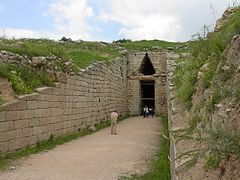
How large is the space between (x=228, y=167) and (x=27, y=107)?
8.18 meters

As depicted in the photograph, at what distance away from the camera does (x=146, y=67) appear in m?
29.2

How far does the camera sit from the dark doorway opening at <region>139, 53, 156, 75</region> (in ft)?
92.7

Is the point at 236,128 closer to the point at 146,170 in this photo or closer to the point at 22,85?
the point at 146,170

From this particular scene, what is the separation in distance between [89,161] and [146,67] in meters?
20.5

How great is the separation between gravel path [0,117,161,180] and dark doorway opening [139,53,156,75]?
15.3 meters

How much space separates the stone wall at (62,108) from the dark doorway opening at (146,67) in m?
5.56

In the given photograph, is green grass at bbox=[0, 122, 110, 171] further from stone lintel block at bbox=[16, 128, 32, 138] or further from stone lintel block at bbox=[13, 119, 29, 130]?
stone lintel block at bbox=[13, 119, 29, 130]

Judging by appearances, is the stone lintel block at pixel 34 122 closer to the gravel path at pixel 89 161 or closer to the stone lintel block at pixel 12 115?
the stone lintel block at pixel 12 115

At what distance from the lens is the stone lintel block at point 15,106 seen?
9.52 m

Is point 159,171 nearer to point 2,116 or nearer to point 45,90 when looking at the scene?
point 2,116

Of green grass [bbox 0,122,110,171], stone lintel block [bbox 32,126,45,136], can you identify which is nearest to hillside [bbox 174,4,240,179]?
green grass [bbox 0,122,110,171]

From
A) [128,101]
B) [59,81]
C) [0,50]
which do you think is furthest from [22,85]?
[128,101]

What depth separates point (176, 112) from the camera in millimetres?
8281

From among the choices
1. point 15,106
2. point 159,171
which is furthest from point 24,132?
point 159,171
